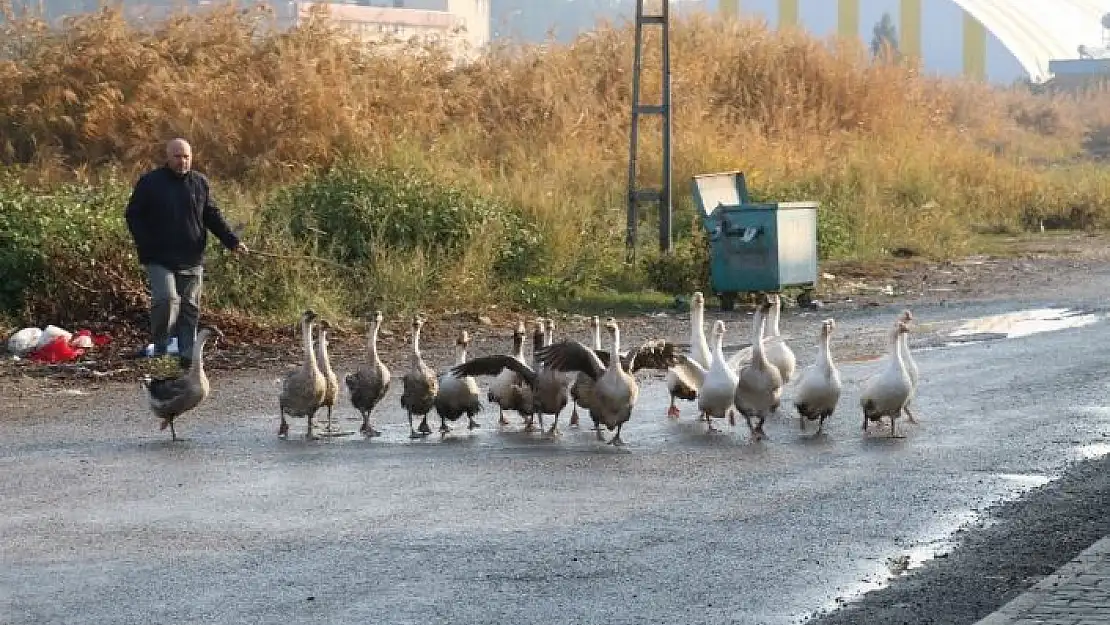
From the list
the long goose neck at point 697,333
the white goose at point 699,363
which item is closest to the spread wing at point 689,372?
the white goose at point 699,363

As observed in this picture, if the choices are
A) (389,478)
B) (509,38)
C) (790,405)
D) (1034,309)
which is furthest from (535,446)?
(509,38)

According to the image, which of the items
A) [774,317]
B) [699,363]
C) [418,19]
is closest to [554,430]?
[699,363]

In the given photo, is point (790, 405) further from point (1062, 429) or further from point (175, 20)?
point (175, 20)

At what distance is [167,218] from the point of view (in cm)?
1594

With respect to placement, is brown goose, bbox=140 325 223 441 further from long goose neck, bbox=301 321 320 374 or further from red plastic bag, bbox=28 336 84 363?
red plastic bag, bbox=28 336 84 363

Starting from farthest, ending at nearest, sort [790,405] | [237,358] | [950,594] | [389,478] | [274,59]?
[274,59] → [237,358] → [790,405] → [389,478] → [950,594]

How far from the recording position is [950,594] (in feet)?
25.5

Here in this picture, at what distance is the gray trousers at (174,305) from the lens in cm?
1595

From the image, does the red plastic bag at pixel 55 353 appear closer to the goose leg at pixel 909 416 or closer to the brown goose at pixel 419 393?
the brown goose at pixel 419 393

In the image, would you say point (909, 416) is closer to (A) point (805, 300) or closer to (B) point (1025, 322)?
(B) point (1025, 322)

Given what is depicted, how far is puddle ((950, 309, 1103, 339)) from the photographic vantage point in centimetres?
1894

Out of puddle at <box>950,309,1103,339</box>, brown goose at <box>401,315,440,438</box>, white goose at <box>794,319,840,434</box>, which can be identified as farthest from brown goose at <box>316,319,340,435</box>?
puddle at <box>950,309,1103,339</box>

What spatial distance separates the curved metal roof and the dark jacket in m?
99.4

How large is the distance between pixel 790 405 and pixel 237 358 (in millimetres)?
5319
